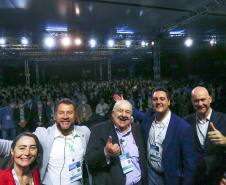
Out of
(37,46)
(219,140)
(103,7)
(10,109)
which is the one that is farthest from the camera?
(37,46)

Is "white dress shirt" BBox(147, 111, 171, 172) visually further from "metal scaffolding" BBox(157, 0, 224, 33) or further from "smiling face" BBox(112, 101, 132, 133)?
"metal scaffolding" BBox(157, 0, 224, 33)

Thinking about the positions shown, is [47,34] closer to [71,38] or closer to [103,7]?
[71,38]

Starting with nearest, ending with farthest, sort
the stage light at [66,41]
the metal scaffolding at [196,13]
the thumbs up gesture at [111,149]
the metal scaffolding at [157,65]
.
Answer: the thumbs up gesture at [111,149] → the metal scaffolding at [196,13] → the stage light at [66,41] → the metal scaffolding at [157,65]

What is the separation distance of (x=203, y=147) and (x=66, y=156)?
1.61m

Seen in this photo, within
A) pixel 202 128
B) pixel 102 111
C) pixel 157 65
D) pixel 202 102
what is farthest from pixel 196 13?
pixel 202 128

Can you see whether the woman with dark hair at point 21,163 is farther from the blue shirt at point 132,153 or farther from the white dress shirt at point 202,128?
the white dress shirt at point 202,128

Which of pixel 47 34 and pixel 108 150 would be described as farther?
pixel 47 34

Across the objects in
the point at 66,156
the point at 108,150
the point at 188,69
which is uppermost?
the point at 188,69

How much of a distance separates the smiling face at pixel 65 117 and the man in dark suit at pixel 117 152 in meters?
0.28

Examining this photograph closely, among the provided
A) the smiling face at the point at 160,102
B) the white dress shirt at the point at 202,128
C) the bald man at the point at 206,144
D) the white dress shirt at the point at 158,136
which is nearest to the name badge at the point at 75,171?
the white dress shirt at the point at 158,136

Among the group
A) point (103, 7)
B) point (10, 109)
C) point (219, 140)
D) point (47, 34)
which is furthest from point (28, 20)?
point (219, 140)

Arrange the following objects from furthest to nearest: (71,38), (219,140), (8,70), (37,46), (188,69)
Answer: (8,70) < (188,69) < (37,46) < (71,38) < (219,140)

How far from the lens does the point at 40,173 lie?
1.69m

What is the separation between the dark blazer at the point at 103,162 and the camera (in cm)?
166
